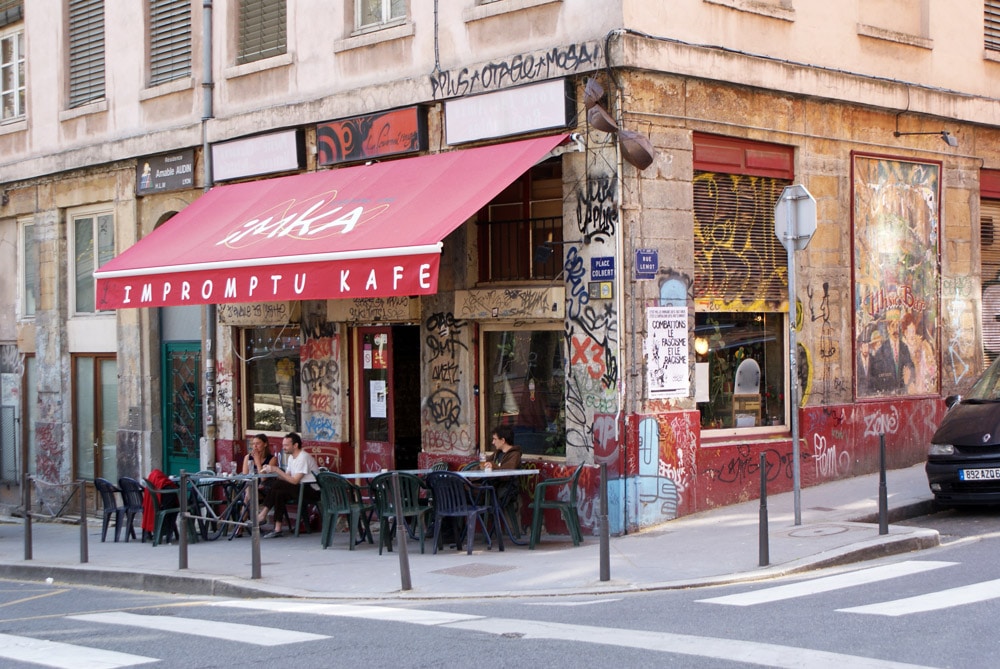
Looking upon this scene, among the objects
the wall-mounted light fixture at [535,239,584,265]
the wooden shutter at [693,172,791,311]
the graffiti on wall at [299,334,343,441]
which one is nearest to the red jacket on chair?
the graffiti on wall at [299,334,343,441]

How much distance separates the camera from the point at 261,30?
17.7 m

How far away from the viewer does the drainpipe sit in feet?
59.6

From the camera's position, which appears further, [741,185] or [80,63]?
[80,63]

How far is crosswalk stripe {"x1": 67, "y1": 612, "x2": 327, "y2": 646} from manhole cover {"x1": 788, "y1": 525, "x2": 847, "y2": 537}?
5136mm

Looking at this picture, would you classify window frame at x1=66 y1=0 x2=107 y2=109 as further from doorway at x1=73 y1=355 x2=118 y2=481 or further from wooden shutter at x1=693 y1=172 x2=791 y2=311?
wooden shutter at x1=693 y1=172 x2=791 y2=311

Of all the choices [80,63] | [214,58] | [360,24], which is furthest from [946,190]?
[80,63]

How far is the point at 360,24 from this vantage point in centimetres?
1623

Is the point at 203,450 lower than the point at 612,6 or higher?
lower

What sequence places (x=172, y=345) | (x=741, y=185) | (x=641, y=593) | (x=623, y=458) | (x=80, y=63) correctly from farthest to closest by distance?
(x=80, y=63)
(x=172, y=345)
(x=741, y=185)
(x=623, y=458)
(x=641, y=593)

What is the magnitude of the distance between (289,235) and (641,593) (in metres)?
6.49

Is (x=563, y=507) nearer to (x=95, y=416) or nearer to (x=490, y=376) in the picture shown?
(x=490, y=376)

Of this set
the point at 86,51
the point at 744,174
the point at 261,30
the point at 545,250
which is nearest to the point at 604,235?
the point at 545,250

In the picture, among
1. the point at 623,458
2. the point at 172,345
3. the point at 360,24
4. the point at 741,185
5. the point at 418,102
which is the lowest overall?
the point at 623,458

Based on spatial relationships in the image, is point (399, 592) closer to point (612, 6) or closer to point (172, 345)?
point (612, 6)
